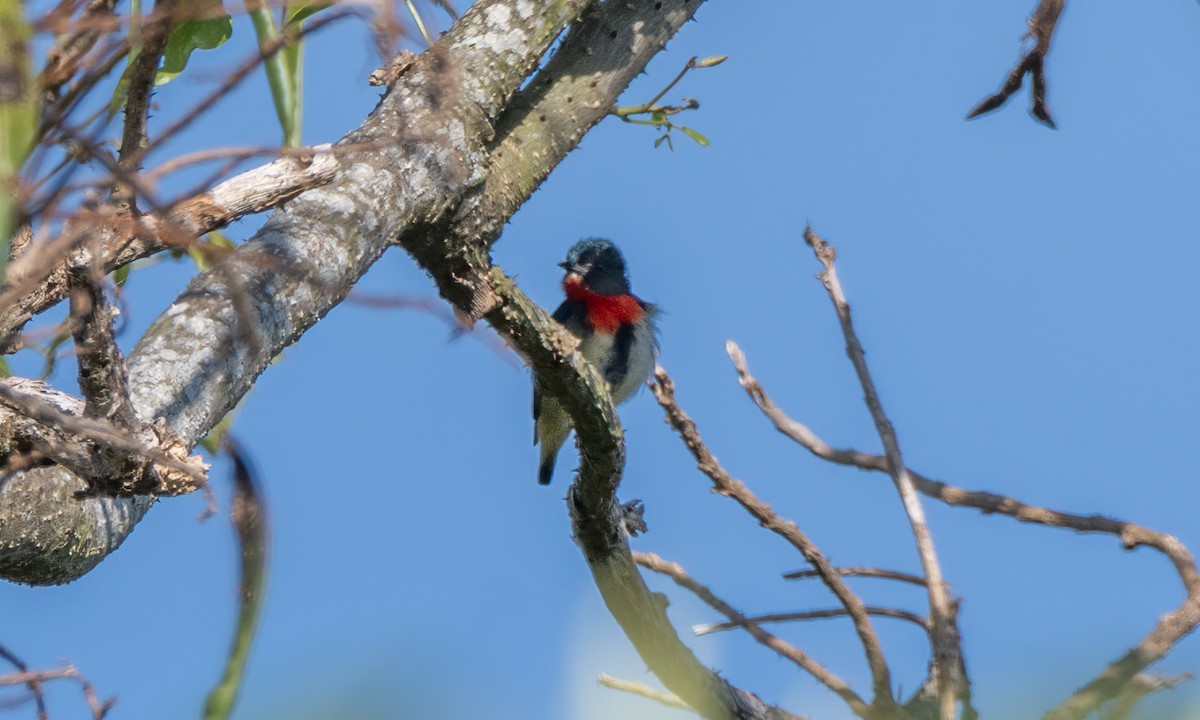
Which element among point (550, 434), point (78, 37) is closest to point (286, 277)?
point (78, 37)

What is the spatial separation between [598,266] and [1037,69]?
4330mm


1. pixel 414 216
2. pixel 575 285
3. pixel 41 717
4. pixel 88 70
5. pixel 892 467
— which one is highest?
pixel 575 285

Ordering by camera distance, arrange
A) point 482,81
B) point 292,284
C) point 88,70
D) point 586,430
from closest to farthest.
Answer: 1. point 88,70
2. point 292,284
3. point 482,81
4. point 586,430

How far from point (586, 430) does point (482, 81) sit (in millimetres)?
1316

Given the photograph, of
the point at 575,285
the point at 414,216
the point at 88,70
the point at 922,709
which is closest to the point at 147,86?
the point at 88,70

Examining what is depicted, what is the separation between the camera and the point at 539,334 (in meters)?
3.41

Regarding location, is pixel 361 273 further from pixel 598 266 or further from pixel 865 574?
pixel 598 266

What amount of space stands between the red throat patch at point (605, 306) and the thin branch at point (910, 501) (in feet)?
13.8

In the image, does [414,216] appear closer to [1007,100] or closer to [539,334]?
[539,334]

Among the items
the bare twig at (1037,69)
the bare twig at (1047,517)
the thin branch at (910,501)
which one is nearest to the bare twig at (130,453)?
the thin branch at (910,501)

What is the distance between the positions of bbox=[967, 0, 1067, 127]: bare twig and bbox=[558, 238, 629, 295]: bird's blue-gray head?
13.2 ft

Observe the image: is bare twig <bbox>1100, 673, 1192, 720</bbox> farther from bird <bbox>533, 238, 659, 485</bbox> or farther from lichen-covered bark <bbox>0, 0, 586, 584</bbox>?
bird <bbox>533, 238, 659, 485</bbox>

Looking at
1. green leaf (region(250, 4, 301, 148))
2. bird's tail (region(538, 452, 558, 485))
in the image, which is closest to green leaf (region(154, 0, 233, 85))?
green leaf (region(250, 4, 301, 148))

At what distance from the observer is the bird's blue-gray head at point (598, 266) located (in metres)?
7.35
